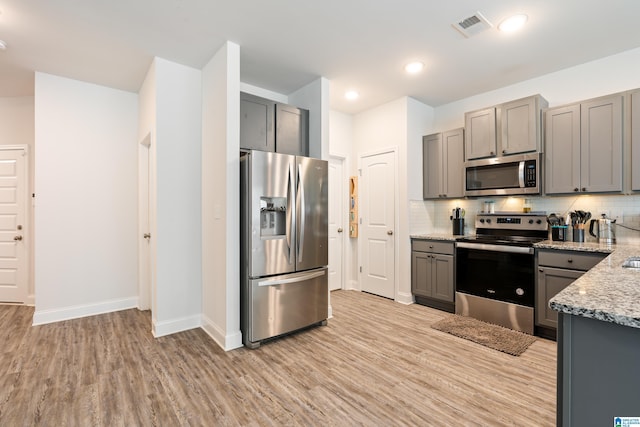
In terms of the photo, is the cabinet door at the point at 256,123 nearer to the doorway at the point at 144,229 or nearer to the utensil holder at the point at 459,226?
the doorway at the point at 144,229

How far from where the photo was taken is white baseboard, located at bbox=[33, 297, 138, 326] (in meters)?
3.49

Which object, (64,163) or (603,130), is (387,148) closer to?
(603,130)

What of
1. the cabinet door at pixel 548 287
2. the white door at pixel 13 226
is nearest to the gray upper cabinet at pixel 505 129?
the cabinet door at pixel 548 287

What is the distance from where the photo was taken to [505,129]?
3596 millimetres

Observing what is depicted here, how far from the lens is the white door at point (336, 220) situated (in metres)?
4.84

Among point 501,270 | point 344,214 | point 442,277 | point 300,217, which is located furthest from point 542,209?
point 300,217

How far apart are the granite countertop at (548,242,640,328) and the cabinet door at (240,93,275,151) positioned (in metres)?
2.91

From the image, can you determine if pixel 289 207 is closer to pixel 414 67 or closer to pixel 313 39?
pixel 313 39

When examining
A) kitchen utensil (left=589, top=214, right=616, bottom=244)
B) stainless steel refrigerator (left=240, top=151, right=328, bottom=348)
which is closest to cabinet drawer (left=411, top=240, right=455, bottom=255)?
kitchen utensil (left=589, top=214, right=616, bottom=244)

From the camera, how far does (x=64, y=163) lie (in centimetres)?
367

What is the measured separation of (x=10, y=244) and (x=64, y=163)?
5.32ft

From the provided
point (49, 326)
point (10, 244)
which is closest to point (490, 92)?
point (49, 326)

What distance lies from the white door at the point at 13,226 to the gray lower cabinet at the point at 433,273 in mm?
5318

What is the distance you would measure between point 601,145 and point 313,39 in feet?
9.82
